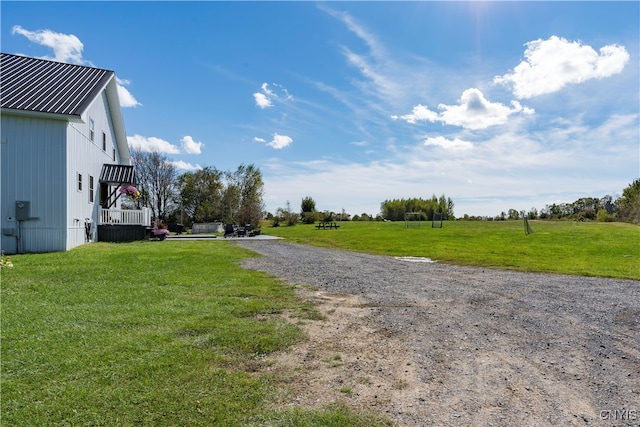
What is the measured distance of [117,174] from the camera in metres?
18.2

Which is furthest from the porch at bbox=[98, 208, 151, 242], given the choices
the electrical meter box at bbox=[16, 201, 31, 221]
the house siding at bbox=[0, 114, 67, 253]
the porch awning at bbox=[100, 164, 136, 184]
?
the electrical meter box at bbox=[16, 201, 31, 221]

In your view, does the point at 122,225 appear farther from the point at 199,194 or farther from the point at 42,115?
the point at 199,194

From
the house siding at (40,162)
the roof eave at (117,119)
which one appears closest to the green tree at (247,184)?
the roof eave at (117,119)

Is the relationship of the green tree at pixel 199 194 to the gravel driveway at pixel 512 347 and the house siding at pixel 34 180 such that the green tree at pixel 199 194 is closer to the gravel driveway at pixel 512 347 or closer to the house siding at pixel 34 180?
the house siding at pixel 34 180

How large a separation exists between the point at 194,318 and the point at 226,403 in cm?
233

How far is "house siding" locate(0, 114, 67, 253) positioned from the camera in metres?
11.7

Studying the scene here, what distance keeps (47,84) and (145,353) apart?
606 inches

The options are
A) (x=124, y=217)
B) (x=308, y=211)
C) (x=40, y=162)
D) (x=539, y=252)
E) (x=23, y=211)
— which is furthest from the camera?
(x=308, y=211)

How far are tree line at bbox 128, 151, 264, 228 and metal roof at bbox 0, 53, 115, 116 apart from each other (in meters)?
23.0

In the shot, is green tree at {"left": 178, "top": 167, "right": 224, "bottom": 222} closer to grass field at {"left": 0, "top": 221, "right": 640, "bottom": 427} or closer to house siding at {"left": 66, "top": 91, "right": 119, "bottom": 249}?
house siding at {"left": 66, "top": 91, "right": 119, "bottom": 249}

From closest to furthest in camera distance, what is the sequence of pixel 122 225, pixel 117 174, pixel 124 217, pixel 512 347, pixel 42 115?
1. pixel 512 347
2. pixel 42 115
3. pixel 122 225
4. pixel 117 174
5. pixel 124 217

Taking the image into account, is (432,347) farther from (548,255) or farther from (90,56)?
(90,56)

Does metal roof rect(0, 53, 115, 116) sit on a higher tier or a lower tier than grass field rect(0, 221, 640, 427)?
higher

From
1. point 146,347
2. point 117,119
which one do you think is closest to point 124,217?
point 117,119
